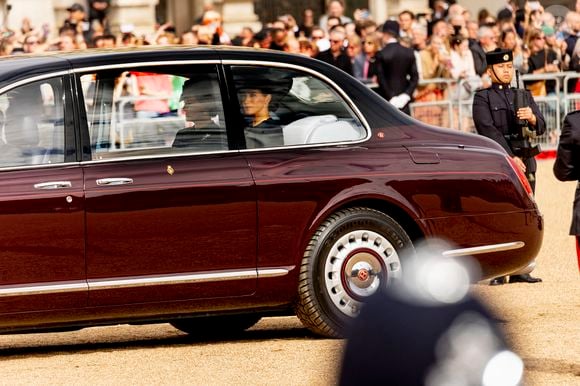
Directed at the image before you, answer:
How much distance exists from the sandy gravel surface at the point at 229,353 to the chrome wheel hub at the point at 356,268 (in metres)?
0.24

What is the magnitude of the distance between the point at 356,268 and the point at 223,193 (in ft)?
2.63

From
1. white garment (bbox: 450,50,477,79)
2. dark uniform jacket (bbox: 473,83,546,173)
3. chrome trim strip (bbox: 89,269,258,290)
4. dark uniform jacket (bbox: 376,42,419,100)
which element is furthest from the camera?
white garment (bbox: 450,50,477,79)

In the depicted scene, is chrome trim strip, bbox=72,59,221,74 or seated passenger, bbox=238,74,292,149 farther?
seated passenger, bbox=238,74,292,149

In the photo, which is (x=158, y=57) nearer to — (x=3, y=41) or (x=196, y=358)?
(x=196, y=358)

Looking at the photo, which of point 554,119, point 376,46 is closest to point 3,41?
point 376,46

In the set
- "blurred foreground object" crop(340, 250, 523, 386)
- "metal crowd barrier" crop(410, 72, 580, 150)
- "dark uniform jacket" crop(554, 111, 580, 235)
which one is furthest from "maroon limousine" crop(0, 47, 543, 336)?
"metal crowd barrier" crop(410, 72, 580, 150)

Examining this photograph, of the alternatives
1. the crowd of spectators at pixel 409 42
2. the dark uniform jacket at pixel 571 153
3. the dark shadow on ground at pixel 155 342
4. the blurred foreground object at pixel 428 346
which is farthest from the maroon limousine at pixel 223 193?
the crowd of spectators at pixel 409 42

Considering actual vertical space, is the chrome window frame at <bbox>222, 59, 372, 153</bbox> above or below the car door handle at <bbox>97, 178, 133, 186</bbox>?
above

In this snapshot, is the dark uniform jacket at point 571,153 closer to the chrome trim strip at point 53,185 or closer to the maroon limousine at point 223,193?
the maroon limousine at point 223,193

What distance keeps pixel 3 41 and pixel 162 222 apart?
1267 cm

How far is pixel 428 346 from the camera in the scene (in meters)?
2.04

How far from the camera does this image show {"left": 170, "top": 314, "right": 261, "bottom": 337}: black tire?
8.77 meters

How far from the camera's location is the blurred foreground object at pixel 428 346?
80.0 inches

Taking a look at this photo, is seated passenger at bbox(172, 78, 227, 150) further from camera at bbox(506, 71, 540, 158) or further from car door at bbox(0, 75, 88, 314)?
camera at bbox(506, 71, 540, 158)
